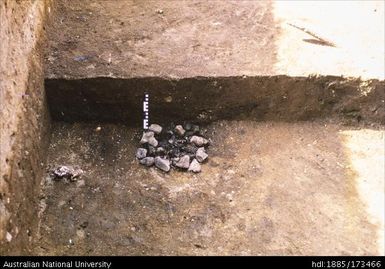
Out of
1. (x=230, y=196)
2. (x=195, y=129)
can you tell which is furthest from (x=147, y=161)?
(x=230, y=196)

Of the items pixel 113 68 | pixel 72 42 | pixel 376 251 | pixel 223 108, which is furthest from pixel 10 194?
pixel 376 251

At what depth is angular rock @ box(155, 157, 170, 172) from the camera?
2.64m

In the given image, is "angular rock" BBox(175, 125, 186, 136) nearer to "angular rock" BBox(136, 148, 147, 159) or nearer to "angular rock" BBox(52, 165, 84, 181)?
"angular rock" BBox(136, 148, 147, 159)

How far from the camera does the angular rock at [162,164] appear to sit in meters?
2.64

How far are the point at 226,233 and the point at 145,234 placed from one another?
47 cm

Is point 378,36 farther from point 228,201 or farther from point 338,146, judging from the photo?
point 228,201

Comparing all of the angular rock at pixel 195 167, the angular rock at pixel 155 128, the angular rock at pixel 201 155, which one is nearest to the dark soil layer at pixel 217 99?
the angular rock at pixel 155 128

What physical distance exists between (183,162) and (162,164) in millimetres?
143

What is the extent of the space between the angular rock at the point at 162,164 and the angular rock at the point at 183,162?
6 cm

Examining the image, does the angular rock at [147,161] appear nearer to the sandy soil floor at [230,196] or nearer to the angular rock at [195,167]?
the sandy soil floor at [230,196]

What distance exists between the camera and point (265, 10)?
3211 millimetres

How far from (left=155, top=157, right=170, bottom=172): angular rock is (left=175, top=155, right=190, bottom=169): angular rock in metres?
0.06

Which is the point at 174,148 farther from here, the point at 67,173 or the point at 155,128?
the point at 67,173

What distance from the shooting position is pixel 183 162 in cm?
266
